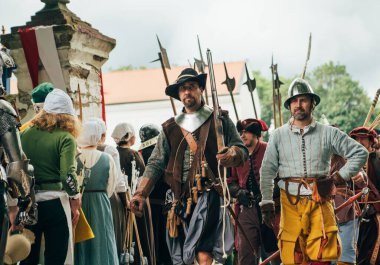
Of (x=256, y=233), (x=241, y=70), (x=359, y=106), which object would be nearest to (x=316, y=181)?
(x=256, y=233)

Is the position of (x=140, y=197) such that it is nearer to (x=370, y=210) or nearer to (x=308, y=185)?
(x=308, y=185)

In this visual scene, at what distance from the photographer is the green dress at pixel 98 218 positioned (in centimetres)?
944

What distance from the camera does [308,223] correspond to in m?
8.84

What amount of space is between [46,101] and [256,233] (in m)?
3.10

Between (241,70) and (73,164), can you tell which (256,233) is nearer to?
(73,164)

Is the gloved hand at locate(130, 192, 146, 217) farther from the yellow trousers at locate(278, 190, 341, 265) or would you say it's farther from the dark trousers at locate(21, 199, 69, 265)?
the yellow trousers at locate(278, 190, 341, 265)

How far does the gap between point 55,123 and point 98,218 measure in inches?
66.6

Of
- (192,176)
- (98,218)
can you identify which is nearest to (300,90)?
(192,176)

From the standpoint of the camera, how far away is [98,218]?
954 cm

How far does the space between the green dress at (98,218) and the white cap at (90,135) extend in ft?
0.66

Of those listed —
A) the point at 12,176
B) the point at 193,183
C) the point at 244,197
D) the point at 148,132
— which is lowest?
the point at 244,197

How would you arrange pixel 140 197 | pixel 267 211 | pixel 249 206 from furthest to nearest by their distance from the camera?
pixel 249 206, pixel 267 211, pixel 140 197

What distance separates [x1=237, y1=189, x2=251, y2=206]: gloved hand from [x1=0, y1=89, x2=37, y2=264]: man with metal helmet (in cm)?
350

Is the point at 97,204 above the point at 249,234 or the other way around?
above
